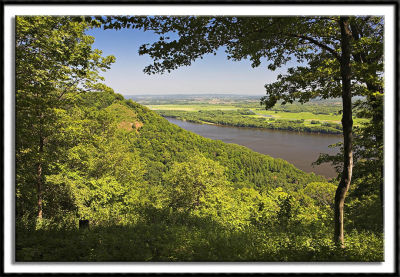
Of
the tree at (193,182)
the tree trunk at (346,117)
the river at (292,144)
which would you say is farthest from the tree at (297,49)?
→ the river at (292,144)

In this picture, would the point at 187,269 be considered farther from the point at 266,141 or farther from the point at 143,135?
the point at 266,141

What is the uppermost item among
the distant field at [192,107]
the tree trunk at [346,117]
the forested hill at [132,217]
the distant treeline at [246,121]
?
the distant field at [192,107]

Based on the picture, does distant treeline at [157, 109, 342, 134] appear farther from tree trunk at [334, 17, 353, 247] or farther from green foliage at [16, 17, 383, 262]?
tree trunk at [334, 17, 353, 247]

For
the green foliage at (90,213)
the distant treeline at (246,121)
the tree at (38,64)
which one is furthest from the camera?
the distant treeline at (246,121)

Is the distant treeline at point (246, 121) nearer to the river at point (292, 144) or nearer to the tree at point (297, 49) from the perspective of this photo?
the river at point (292, 144)

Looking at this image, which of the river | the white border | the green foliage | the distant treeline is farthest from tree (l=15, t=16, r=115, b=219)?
the distant treeline

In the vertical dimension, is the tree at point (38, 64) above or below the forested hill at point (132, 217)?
above

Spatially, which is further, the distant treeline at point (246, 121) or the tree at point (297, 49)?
the distant treeline at point (246, 121)

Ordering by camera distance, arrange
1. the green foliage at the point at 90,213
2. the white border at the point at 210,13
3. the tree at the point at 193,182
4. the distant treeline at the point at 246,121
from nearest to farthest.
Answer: the white border at the point at 210,13 < the green foliage at the point at 90,213 < the tree at the point at 193,182 < the distant treeline at the point at 246,121

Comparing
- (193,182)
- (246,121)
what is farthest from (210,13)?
(246,121)

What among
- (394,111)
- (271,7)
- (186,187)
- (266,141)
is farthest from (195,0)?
(266,141)
